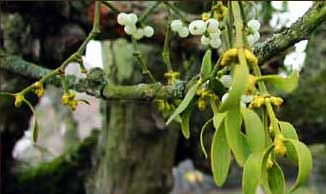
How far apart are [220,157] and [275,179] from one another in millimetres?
26

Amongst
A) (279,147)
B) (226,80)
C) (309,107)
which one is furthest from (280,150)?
(309,107)

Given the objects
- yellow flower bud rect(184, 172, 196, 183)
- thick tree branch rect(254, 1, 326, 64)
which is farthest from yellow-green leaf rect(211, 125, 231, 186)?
yellow flower bud rect(184, 172, 196, 183)

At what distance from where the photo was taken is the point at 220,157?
296 millimetres

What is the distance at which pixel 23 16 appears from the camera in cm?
95

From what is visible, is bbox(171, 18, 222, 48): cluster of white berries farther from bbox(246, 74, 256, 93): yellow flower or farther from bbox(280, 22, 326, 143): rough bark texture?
bbox(280, 22, 326, 143): rough bark texture

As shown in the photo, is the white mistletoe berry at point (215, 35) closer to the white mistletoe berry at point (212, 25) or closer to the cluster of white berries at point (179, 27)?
the white mistletoe berry at point (212, 25)

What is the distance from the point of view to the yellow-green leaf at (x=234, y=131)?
0.27 meters

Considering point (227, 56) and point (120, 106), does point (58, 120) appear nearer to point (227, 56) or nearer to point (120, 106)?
point (120, 106)

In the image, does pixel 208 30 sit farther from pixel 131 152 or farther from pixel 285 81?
pixel 131 152

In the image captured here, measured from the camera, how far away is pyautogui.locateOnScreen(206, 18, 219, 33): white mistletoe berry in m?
0.42

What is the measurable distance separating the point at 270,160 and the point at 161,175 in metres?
0.89

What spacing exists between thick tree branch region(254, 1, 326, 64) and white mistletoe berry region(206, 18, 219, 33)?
0.12ft

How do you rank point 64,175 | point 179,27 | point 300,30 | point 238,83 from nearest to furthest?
point 238,83
point 300,30
point 179,27
point 64,175

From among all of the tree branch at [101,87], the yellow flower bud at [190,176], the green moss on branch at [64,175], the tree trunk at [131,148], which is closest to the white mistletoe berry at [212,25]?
the tree branch at [101,87]
